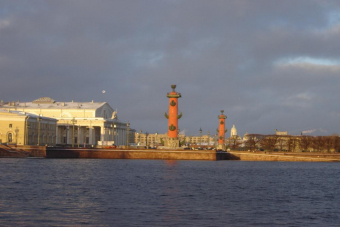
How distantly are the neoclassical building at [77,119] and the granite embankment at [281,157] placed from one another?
29939 mm

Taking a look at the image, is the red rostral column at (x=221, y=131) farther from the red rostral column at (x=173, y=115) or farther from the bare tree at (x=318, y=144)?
the red rostral column at (x=173, y=115)

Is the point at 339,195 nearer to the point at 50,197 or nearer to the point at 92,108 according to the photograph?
the point at 50,197

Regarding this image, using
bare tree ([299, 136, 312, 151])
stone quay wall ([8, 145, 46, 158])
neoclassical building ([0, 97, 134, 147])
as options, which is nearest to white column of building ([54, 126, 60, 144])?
neoclassical building ([0, 97, 134, 147])

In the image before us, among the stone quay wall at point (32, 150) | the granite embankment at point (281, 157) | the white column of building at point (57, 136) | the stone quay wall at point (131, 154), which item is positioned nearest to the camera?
the stone quay wall at point (32, 150)

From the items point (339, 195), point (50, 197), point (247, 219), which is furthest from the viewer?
point (339, 195)

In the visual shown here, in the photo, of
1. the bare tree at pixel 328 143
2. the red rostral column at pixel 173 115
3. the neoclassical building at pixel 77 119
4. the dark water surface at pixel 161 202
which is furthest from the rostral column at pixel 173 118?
the bare tree at pixel 328 143

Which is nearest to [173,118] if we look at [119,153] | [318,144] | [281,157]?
[119,153]

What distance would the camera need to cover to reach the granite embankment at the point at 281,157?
376 ft

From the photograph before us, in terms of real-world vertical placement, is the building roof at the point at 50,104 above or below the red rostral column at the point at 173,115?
above

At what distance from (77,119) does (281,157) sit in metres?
46.6

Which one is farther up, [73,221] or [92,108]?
[92,108]

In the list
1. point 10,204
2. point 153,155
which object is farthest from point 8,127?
point 10,204

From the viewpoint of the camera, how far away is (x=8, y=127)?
109 metres

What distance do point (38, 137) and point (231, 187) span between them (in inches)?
2759
